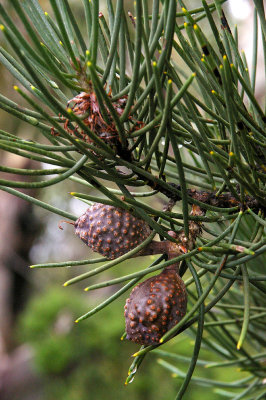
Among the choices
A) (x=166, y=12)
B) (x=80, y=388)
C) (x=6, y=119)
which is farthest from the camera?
(x=6, y=119)

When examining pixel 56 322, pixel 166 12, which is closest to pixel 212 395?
pixel 56 322

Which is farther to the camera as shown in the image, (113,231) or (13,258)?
(13,258)

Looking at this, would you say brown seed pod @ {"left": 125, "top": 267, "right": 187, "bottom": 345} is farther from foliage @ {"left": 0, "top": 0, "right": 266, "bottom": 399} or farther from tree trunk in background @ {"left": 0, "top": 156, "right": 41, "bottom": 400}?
tree trunk in background @ {"left": 0, "top": 156, "right": 41, "bottom": 400}

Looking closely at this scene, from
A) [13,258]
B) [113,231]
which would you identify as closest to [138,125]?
[113,231]

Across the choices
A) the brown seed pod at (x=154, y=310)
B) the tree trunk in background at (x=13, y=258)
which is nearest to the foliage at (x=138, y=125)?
the brown seed pod at (x=154, y=310)

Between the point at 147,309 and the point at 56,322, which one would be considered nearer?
the point at 147,309

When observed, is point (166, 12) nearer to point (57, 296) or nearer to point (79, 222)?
point (79, 222)

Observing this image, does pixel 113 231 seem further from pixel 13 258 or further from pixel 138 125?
pixel 13 258

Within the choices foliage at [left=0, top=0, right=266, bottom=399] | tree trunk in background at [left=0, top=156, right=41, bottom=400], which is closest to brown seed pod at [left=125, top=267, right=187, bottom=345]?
foliage at [left=0, top=0, right=266, bottom=399]
